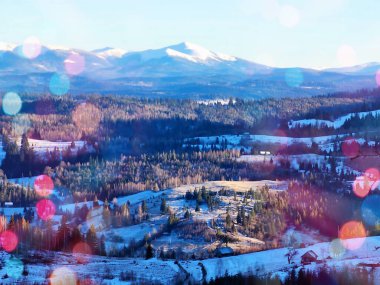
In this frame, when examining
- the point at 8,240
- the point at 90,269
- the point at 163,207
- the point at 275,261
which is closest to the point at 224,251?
the point at 275,261

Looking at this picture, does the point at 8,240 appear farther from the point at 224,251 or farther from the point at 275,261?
the point at 275,261

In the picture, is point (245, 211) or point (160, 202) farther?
point (160, 202)

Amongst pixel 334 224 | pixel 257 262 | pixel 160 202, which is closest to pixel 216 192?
pixel 160 202

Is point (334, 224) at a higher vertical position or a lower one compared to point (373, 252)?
lower

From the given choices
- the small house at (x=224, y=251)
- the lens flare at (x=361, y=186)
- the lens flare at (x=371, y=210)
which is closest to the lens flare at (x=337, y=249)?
the small house at (x=224, y=251)

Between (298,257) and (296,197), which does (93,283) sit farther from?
(296,197)
